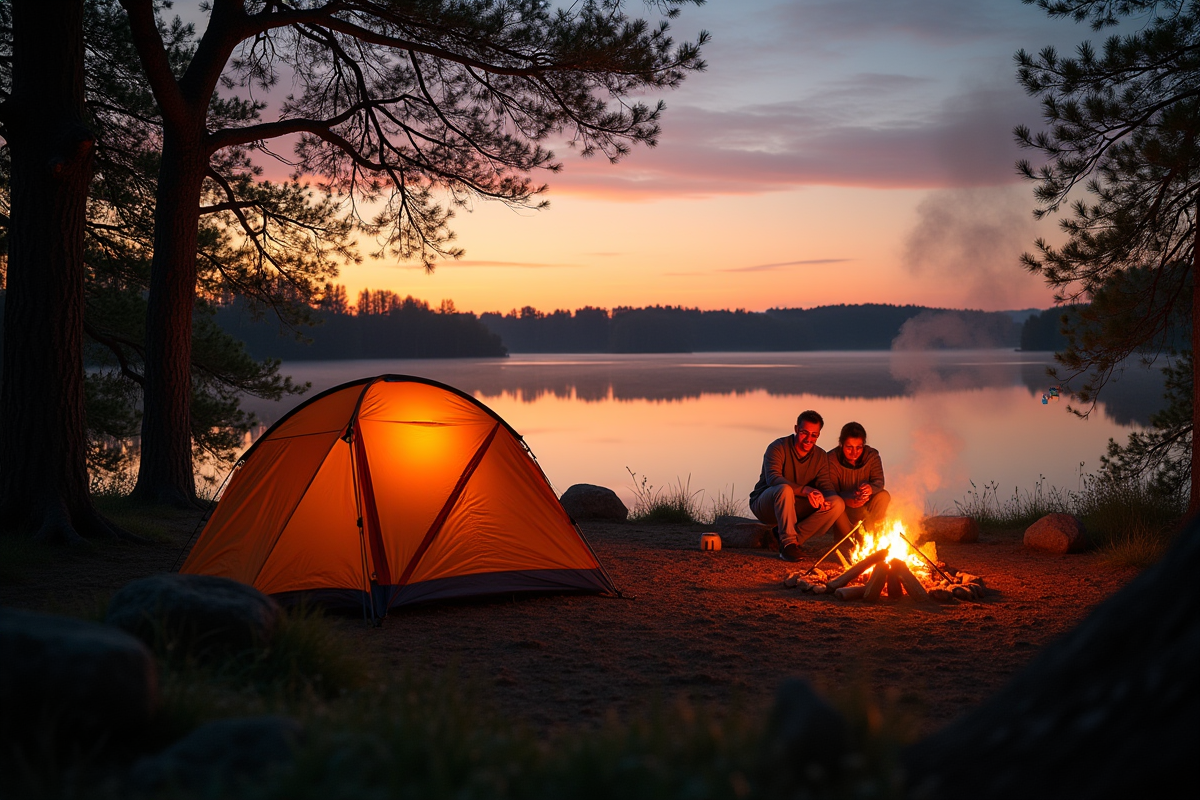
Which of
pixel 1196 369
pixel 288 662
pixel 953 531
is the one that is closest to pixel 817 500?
pixel 953 531

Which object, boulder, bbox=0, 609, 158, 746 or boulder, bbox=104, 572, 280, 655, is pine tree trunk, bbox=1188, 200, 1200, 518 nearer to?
boulder, bbox=104, 572, 280, 655

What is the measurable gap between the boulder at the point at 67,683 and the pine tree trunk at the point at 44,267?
608 cm

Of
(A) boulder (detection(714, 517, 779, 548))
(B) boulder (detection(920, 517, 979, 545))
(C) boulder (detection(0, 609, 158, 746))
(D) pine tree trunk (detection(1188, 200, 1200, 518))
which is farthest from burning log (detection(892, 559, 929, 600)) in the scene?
(C) boulder (detection(0, 609, 158, 746))

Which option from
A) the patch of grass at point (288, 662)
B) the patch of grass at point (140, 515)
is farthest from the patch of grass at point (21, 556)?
the patch of grass at point (288, 662)

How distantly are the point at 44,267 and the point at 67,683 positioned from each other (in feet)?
21.8

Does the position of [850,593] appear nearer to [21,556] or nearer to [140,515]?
[21,556]

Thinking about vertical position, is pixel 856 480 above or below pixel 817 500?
above

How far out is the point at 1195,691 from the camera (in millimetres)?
2066

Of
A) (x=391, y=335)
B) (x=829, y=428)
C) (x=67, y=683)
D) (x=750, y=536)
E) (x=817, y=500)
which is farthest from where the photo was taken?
Answer: (x=391, y=335)

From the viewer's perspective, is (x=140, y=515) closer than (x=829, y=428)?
Yes

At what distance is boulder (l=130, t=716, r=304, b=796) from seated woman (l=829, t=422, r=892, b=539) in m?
6.99

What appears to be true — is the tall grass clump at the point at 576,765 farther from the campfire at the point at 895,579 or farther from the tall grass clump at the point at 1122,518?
the tall grass clump at the point at 1122,518

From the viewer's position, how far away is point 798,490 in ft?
29.9

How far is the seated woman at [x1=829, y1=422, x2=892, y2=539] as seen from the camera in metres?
8.97
